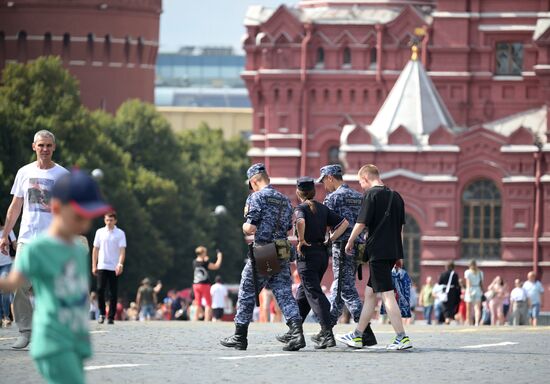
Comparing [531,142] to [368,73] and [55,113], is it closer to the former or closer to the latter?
[368,73]

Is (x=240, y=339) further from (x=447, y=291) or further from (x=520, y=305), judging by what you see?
(x=520, y=305)

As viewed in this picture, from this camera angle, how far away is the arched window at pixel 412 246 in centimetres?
6650

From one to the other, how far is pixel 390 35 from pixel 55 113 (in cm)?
1108

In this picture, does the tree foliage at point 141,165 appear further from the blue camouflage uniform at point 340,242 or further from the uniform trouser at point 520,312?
the blue camouflage uniform at point 340,242

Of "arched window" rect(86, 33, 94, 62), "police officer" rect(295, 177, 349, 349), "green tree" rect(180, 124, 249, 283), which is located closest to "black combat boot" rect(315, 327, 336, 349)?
"police officer" rect(295, 177, 349, 349)

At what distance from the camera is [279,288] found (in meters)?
21.0

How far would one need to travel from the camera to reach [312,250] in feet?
70.7

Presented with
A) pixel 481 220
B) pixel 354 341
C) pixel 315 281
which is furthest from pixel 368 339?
pixel 481 220

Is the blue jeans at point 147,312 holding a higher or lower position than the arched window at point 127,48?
lower

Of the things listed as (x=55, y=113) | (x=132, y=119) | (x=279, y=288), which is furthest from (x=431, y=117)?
(x=279, y=288)

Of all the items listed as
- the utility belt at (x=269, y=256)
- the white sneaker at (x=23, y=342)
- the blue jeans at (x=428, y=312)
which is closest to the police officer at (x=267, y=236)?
the utility belt at (x=269, y=256)

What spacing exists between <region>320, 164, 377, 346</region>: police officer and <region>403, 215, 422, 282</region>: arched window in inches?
1739

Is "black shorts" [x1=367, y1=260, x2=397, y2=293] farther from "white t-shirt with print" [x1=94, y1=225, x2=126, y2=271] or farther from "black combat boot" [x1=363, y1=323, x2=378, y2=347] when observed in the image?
"white t-shirt with print" [x1=94, y1=225, x2=126, y2=271]

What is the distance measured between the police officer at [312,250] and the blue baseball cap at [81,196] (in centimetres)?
882
